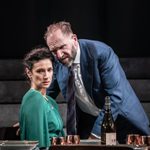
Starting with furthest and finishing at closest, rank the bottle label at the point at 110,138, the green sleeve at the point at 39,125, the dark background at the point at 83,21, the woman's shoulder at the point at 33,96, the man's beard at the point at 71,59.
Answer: the dark background at the point at 83,21 → the man's beard at the point at 71,59 → the woman's shoulder at the point at 33,96 → the green sleeve at the point at 39,125 → the bottle label at the point at 110,138

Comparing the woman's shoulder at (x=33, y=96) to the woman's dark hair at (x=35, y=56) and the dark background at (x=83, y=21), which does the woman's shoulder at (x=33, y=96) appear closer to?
the woman's dark hair at (x=35, y=56)

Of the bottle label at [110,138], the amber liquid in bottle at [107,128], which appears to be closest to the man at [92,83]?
the amber liquid in bottle at [107,128]

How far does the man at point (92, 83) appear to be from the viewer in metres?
3.59

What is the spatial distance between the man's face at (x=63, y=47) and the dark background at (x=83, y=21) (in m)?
0.34

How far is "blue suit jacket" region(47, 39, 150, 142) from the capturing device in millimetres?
3576

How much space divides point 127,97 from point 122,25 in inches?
27.1

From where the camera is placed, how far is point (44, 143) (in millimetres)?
3236

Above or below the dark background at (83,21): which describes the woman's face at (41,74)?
below

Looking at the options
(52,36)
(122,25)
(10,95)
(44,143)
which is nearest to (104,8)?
(122,25)

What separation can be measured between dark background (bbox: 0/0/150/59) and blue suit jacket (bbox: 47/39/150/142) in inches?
11.4

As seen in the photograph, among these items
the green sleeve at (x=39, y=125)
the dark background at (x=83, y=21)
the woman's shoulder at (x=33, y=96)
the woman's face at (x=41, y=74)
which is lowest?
the green sleeve at (x=39, y=125)

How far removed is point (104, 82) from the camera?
3.59m

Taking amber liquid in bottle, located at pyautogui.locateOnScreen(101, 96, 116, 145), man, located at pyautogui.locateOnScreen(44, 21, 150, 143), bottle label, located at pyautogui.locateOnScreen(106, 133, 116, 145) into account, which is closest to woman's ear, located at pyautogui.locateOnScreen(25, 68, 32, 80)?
man, located at pyautogui.locateOnScreen(44, 21, 150, 143)

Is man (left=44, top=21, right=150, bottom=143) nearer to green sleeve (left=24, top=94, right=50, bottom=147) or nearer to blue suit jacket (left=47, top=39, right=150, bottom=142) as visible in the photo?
blue suit jacket (left=47, top=39, right=150, bottom=142)
